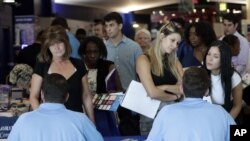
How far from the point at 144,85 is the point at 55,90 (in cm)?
101

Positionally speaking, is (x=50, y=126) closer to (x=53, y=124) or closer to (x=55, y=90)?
(x=53, y=124)

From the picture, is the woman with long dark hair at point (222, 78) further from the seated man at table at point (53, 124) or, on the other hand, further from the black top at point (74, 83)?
the seated man at table at point (53, 124)

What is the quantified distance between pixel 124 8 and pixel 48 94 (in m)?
17.3

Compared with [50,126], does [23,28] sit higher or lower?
higher

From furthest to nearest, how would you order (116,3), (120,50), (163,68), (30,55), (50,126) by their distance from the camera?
(116,3), (30,55), (120,50), (163,68), (50,126)

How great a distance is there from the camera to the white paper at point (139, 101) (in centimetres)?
373

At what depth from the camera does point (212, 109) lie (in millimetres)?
2736

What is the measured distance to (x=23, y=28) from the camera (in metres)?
10.9

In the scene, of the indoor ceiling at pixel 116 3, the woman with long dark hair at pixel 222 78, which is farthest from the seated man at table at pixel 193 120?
the indoor ceiling at pixel 116 3

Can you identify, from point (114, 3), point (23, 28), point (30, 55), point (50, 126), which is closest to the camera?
point (50, 126)

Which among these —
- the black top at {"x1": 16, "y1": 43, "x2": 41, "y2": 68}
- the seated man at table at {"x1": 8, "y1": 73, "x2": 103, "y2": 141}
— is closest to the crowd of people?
the seated man at table at {"x1": 8, "y1": 73, "x2": 103, "y2": 141}

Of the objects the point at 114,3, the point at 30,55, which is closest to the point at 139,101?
the point at 30,55

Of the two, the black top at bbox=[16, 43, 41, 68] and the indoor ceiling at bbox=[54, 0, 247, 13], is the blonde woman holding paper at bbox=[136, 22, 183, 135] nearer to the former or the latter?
the black top at bbox=[16, 43, 41, 68]

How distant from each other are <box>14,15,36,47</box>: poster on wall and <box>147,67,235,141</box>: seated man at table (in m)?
8.30
